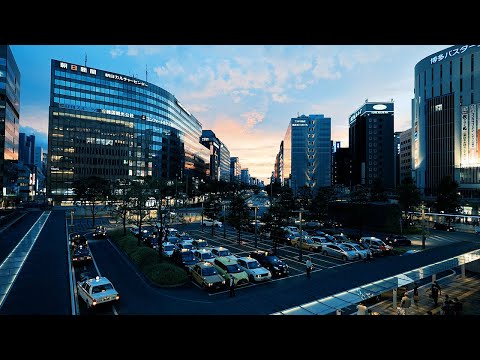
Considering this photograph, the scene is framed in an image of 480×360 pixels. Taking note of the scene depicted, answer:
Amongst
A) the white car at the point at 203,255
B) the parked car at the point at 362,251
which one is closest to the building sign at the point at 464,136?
the parked car at the point at 362,251

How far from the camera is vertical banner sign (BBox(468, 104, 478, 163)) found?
211 ft

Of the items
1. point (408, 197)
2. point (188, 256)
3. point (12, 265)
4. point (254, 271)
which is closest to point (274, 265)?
point (254, 271)

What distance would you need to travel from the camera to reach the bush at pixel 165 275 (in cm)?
1680

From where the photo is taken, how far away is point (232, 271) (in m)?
17.8

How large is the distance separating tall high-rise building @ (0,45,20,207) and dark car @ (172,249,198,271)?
5996cm

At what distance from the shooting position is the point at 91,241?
30250 mm

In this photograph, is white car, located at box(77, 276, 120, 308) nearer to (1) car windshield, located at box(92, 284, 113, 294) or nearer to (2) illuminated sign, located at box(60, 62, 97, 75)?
(1) car windshield, located at box(92, 284, 113, 294)

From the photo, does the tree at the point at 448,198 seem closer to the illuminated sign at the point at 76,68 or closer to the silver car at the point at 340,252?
the silver car at the point at 340,252

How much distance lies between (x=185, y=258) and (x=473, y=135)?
A: 247 ft

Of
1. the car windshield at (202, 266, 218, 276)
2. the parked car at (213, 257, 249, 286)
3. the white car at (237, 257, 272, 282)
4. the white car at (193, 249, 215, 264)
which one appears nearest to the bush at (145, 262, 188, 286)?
the car windshield at (202, 266, 218, 276)
